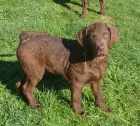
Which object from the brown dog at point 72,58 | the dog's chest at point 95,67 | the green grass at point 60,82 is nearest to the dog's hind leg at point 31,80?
the brown dog at point 72,58

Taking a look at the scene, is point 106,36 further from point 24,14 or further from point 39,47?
point 24,14

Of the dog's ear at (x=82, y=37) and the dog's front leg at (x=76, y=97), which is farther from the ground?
the dog's ear at (x=82, y=37)

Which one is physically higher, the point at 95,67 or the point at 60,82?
the point at 95,67

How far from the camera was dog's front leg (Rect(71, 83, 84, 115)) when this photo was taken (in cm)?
436

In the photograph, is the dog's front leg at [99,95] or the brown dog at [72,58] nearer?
the brown dog at [72,58]

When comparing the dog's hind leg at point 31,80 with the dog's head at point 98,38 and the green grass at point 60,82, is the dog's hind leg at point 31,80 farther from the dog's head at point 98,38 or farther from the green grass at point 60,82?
the dog's head at point 98,38

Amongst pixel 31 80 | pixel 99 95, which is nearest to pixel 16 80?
pixel 31 80

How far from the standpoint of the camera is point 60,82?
5.41 m

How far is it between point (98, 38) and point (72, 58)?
62 cm

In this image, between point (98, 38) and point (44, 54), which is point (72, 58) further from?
point (98, 38)

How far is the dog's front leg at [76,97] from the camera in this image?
4.36 m

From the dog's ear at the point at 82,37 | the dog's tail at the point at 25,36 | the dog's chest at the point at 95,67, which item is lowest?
the dog's chest at the point at 95,67

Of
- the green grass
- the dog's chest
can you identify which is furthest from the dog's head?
the green grass

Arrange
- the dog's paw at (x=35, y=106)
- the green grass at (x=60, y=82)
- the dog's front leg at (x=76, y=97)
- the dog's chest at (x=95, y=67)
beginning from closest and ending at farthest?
the dog's chest at (x=95, y=67) → the dog's front leg at (x=76, y=97) → the green grass at (x=60, y=82) → the dog's paw at (x=35, y=106)
